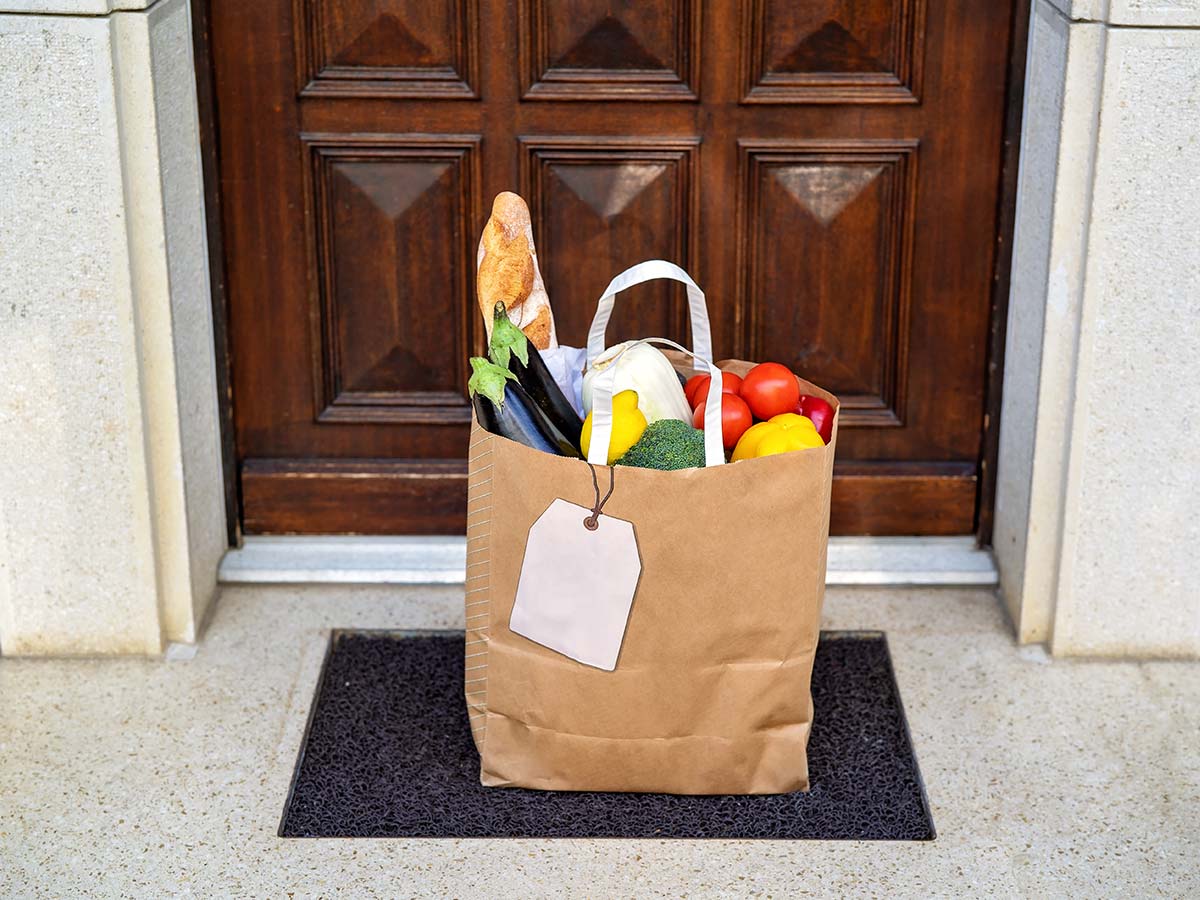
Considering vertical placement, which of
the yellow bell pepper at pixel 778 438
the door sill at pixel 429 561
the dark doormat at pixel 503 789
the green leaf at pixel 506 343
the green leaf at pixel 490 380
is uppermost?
the green leaf at pixel 506 343

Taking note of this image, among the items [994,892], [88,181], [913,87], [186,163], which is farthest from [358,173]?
[994,892]

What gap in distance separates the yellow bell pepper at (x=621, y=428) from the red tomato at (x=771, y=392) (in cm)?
21

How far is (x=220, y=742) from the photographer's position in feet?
8.64

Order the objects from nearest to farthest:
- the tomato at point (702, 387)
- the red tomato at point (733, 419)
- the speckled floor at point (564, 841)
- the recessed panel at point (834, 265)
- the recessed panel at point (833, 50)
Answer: the speckled floor at point (564, 841) < the red tomato at point (733, 419) < the tomato at point (702, 387) < the recessed panel at point (833, 50) < the recessed panel at point (834, 265)

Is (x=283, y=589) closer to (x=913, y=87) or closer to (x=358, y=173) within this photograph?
(x=358, y=173)

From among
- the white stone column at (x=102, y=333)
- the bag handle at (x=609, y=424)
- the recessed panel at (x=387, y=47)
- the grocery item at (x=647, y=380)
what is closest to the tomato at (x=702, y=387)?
the grocery item at (x=647, y=380)

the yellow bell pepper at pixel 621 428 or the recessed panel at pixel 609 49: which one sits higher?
the recessed panel at pixel 609 49

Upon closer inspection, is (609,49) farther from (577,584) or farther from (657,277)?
(577,584)

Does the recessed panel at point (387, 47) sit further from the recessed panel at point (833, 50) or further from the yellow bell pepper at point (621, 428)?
the yellow bell pepper at point (621, 428)

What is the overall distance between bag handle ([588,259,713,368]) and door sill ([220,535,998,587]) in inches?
29.9

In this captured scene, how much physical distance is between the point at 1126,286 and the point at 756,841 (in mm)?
1143

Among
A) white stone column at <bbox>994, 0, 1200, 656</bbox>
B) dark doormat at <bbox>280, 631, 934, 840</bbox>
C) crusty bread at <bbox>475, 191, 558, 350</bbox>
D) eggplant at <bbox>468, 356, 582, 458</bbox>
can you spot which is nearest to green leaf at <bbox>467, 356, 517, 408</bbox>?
eggplant at <bbox>468, 356, 582, 458</bbox>

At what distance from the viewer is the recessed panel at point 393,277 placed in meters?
2.94

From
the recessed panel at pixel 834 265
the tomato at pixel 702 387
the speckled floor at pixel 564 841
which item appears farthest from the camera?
the recessed panel at pixel 834 265
